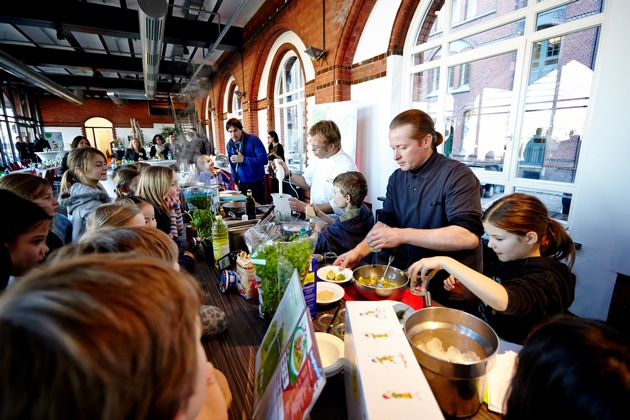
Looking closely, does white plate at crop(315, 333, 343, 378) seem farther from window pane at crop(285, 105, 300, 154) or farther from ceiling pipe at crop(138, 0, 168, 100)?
window pane at crop(285, 105, 300, 154)

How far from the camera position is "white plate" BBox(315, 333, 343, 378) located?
79 cm

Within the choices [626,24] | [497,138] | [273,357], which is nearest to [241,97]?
[497,138]

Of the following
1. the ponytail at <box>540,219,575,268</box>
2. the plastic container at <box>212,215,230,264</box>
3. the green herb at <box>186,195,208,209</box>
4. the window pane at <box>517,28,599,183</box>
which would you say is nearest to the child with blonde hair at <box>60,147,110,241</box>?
the green herb at <box>186,195,208,209</box>

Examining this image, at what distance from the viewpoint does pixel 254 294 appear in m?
1.26

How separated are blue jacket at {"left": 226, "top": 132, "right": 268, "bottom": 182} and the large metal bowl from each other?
11.5 feet

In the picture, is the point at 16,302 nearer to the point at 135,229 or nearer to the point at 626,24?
the point at 135,229

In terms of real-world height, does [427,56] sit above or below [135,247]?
above

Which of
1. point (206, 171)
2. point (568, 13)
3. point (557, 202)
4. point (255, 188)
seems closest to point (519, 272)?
point (557, 202)

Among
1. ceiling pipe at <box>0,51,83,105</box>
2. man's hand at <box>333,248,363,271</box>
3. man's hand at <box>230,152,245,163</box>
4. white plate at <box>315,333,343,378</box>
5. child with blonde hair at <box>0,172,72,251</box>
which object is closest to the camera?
white plate at <box>315,333,343,378</box>

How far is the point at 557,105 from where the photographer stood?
100 inches

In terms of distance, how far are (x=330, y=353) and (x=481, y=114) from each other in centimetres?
Result: 329

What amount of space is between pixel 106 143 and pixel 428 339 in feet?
68.3

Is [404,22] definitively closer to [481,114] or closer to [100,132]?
[481,114]

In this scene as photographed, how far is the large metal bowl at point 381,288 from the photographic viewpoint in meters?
1.14
